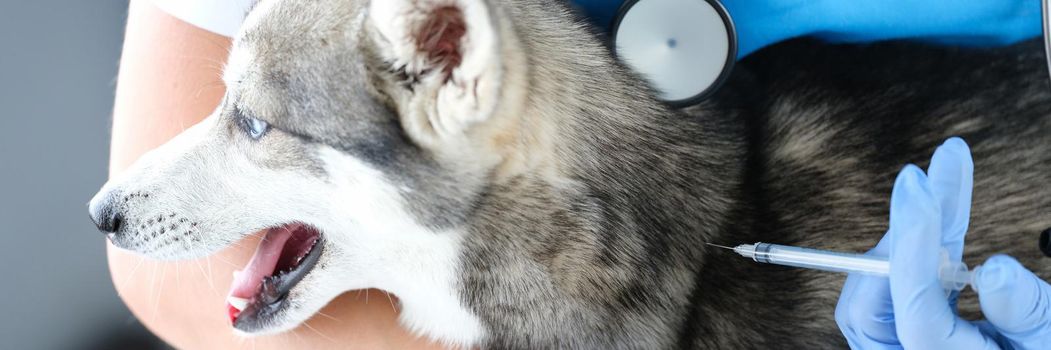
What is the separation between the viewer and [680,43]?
3.89ft

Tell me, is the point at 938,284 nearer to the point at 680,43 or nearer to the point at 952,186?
the point at 952,186

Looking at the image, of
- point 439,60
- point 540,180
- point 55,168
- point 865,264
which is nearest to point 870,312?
point 865,264

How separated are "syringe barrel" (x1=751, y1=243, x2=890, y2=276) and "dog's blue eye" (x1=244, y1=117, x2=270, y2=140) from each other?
59 centimetres

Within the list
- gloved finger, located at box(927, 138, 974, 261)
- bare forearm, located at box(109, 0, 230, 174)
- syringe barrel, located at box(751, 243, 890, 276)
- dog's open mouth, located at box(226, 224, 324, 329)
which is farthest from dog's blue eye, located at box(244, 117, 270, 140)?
gloved finger, located at box(927, 138, 974, 261)

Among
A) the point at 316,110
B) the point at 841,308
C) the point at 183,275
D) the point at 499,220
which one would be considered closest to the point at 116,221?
the point at 183,275

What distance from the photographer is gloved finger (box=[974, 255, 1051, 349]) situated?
787 mm

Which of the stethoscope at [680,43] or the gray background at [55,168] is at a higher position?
the stethoscope at [680,43]

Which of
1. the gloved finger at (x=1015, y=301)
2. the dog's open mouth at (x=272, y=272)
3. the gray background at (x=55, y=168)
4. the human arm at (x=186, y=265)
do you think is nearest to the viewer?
the gloved finger at (x=1015, y=301)

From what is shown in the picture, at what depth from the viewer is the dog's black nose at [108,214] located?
1.07 m

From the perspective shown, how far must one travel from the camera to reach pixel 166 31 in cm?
129

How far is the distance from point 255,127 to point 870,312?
2.38 ft

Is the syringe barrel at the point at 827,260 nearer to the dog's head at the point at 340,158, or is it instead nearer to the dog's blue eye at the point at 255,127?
the dog's head at the point at 340,158

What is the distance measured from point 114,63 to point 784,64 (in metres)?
1.44

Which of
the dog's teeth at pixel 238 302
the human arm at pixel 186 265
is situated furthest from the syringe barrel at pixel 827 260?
the dog's teeth at pixel 238 302
